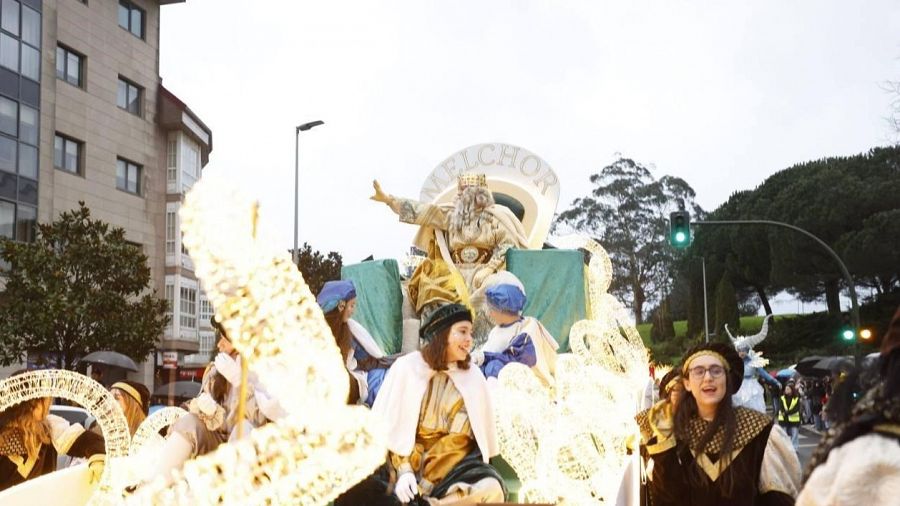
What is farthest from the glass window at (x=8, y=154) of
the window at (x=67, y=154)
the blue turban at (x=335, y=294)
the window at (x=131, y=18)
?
the blue turban at (x=335, y=294)

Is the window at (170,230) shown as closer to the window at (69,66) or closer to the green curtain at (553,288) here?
the window at (69,66)

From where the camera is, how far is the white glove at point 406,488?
18.1 ft

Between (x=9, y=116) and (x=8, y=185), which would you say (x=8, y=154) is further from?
(x=9, y=116)

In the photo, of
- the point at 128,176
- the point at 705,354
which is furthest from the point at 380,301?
the point at 128,176

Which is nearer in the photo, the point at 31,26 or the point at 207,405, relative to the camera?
the point at 207,405

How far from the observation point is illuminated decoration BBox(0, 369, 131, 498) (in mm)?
4961

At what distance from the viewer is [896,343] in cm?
231

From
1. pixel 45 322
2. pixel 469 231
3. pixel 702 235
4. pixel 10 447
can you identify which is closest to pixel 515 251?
pixel 469 231

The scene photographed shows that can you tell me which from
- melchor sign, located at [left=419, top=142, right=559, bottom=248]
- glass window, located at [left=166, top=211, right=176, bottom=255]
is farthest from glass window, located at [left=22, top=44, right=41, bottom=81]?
melchor sign, located at [left=419, top=142, right=559, bottom=248]

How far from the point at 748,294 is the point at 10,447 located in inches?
2331

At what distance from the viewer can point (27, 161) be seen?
27.5m

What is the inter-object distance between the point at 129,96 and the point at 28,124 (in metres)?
5.64

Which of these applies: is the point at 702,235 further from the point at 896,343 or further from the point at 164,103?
the point at 896,343

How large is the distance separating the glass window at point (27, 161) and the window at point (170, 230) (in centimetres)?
732
